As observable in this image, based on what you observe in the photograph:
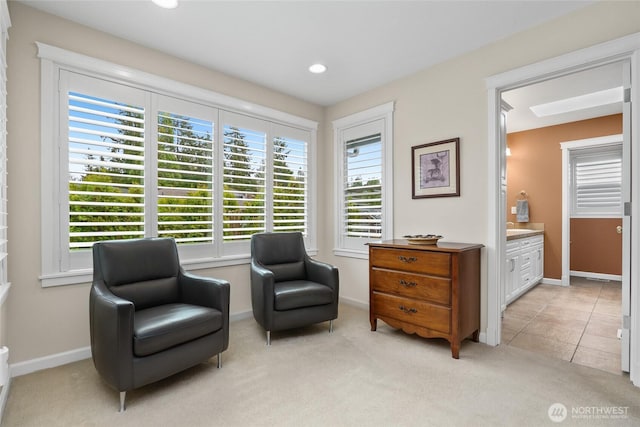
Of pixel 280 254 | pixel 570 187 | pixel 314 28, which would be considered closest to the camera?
pixel 314 28

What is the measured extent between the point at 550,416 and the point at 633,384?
845 millimetres

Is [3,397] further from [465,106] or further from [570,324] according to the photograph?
[570,324]

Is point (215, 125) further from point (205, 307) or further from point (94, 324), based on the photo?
point (94, 324)

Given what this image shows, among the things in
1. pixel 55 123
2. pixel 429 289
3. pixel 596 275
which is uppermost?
pixel 55 123

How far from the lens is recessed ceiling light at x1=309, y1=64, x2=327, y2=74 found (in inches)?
127

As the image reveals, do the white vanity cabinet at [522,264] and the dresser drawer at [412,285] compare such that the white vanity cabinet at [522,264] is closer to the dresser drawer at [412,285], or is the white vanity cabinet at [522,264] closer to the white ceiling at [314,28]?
the dresser drawer at [412,285]

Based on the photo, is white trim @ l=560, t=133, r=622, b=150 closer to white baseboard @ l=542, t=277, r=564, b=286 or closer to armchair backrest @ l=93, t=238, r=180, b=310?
white baseboard @ l=542, t=277, r=564, b=286

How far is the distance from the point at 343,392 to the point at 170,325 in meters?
1.22

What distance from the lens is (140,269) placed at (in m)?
2.48

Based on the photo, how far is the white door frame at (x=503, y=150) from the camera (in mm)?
2117

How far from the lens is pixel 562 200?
204 inches

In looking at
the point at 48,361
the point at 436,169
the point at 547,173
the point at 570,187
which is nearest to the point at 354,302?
the point at 436,169

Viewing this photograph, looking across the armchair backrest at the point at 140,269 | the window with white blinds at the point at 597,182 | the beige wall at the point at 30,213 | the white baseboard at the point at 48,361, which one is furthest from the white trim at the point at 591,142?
the white baseboard at the point at 48,361

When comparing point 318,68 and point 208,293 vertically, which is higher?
point 318,68
